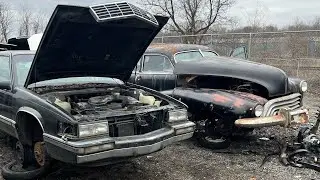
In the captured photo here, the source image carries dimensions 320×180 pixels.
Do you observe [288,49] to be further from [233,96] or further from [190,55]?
[233,96]

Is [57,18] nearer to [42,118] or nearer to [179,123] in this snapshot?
[42,118]

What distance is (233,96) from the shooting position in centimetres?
621

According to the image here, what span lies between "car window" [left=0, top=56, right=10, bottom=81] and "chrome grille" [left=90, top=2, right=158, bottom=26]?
5.57ft

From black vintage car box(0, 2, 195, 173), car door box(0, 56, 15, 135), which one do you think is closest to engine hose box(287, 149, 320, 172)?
black vintage car box(0, 2, 195, 173)

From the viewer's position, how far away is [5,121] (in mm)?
5395

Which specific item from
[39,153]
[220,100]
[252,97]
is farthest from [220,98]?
[39,153]

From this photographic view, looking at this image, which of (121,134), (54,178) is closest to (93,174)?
(54,178)

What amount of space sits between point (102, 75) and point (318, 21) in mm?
18065

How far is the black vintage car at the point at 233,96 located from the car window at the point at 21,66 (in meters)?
2.52

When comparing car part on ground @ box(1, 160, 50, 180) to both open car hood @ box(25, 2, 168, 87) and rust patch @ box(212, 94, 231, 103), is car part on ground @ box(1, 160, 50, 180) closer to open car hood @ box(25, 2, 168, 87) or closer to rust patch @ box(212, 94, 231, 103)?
open car hood @ box(25, 2, 168, 87)

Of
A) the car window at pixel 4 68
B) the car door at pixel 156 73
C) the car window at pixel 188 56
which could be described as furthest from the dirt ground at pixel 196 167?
the car window at pixel 188 56

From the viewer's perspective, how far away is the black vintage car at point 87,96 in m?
4.25

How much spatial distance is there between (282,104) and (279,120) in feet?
1.82

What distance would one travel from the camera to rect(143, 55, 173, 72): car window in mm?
8078
